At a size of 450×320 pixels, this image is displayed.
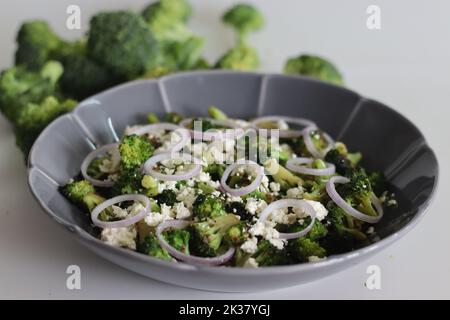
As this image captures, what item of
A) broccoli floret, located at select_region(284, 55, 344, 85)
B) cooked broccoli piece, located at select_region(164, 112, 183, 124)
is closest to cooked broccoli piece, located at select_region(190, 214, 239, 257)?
cooked broccoli piece, located at select_region(164, 112, 183, 124)

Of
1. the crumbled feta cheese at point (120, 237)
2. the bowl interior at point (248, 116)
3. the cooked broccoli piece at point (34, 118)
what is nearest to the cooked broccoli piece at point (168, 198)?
the crumbled feta cheese at point (120, 237)

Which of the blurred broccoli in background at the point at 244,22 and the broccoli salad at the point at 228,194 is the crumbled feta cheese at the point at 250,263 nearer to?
the broccoli salad at the point at 228,194

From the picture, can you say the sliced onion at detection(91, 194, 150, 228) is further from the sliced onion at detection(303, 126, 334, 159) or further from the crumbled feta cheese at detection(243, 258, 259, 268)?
the sliced onion at detection(303, 126, 334, 159)

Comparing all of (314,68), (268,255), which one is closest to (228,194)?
(268,255)

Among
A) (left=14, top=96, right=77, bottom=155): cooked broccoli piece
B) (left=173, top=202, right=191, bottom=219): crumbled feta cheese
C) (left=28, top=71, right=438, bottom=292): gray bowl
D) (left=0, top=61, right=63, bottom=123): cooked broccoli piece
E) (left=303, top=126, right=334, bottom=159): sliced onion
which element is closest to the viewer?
(left=28, top=71, right=438, bottom=292): gray bowl

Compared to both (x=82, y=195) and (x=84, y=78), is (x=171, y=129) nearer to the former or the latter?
(x=82, y=195)

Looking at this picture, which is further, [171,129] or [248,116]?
[248,116]

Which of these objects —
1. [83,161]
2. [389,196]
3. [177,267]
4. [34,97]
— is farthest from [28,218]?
[389,196]

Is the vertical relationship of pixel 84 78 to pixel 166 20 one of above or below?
below
